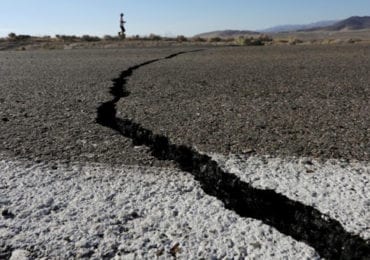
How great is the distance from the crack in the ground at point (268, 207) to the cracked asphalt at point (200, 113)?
130 millimetres

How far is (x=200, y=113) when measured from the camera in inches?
147

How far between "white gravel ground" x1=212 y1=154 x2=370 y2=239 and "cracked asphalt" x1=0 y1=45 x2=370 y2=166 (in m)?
0.16

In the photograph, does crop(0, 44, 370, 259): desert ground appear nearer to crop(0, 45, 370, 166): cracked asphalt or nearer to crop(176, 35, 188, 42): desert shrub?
crop(0, 45, 370, 166): cracked asphalt

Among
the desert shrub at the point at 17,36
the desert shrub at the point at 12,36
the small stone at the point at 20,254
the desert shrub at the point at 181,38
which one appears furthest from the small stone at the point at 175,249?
→ the desert shrub at the point at 12,36

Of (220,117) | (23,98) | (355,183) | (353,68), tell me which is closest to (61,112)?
(23,98)

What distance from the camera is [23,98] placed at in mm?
4648

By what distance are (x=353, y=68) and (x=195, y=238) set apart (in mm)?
5490

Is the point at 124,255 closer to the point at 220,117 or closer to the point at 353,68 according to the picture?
the point at 220,117

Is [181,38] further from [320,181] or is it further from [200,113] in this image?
[320,181]

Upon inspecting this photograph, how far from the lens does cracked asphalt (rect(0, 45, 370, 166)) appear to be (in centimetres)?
278

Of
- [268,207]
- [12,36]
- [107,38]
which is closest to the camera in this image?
[268,207]

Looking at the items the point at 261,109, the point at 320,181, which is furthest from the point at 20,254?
the point at 261,109

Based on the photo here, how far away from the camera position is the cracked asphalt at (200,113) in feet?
9.12

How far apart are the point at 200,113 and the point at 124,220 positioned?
196 centimetres
